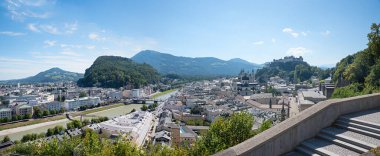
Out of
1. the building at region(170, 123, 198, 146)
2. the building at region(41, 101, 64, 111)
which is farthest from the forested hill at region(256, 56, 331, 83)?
the building at region(41, 101, 64, 111)

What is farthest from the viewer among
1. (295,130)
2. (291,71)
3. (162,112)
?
(291,71)

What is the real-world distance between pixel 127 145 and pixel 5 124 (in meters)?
40.0

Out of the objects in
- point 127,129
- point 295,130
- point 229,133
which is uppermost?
point 295,130

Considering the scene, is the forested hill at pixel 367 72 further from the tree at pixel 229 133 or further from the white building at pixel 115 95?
the white building at pixel 115 95

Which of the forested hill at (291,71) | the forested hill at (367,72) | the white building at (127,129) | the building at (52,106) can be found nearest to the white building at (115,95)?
the building at (52,106)

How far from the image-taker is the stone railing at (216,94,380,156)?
4.10 m

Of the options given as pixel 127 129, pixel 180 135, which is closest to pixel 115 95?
pixel 127 129

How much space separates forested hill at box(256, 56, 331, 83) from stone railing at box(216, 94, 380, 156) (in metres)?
80.1

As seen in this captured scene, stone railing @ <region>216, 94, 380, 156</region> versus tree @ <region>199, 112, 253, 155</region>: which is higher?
stone railing @ <region>216, 94, 380, 156</region>

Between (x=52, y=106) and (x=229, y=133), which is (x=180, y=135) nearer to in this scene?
(x=229, y=133)

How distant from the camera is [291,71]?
106125 millimetres

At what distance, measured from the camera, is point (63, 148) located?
9.88 meters

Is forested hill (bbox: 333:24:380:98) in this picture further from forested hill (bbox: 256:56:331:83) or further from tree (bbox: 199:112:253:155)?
forested hill (bbox: 256:56:331:83)

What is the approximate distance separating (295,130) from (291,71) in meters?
109
